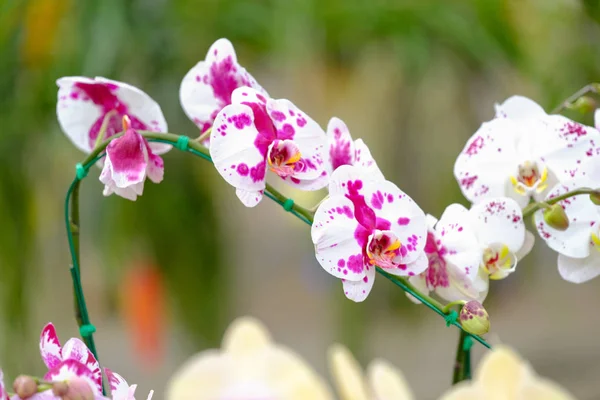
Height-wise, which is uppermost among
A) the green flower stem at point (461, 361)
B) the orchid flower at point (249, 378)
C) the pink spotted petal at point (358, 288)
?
the pink spotted petal at point (358, 288)

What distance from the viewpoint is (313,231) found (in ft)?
0.65

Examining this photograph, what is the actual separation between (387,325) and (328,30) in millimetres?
1059

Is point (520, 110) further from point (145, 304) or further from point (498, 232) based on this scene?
point (145, 304)

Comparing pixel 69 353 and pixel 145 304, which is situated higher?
pixel 69 353

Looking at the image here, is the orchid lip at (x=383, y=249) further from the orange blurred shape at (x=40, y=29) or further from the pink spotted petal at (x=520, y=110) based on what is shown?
the orange blurred shape at (x=40, y=29)

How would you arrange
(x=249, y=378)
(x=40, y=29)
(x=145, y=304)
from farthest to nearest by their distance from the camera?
(x=145, y=304) → (x=40, y=29) → (x=249, y=378)

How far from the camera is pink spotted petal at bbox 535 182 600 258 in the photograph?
9.4 inches

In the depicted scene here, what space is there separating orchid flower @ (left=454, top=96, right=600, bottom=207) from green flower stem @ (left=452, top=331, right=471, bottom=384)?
6cm

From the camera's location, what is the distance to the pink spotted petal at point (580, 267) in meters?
0.24

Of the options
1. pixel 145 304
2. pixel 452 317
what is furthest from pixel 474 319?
pixel 145 304

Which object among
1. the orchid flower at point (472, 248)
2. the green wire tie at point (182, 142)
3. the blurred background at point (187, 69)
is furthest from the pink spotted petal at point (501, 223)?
the blurred background at point (187, 69)

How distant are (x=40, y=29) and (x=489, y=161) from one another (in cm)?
71

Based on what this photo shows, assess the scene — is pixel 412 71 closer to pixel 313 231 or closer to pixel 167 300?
pixel 167 300

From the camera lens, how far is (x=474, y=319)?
0.18m
